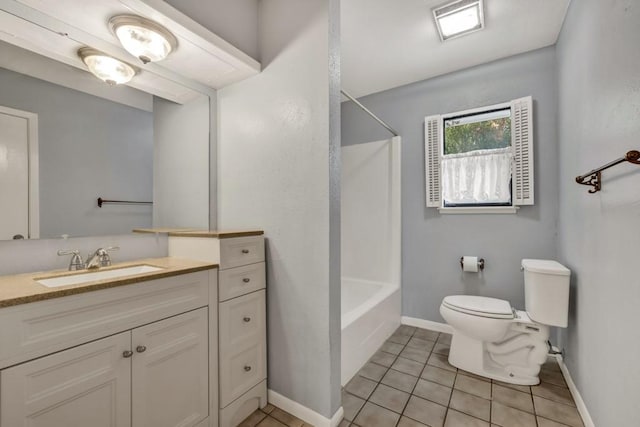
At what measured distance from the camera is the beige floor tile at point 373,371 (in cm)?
192

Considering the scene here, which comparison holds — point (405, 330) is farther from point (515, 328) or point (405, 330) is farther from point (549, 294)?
point (549, 294)

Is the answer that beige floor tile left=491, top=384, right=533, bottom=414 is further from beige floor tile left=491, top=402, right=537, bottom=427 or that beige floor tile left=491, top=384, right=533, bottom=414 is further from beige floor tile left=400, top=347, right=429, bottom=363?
beige floor tile left=400, top=347, right=429, bottom=363

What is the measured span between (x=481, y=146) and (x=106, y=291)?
112 inches

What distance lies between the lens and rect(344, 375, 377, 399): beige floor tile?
1.75 meters

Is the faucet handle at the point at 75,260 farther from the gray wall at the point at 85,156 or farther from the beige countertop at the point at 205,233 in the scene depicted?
the beige countertop at the point at 205,233

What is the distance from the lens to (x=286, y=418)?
1.55m

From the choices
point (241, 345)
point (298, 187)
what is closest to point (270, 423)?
point (241, 345)

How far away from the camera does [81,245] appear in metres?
1.42

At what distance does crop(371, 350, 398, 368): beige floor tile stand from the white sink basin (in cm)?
168

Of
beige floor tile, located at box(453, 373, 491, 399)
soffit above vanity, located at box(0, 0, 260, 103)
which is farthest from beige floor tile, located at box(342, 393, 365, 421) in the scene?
soffit above vanity, located at box(0, 0, 260, 103)

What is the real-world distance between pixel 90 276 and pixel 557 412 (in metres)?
2.57

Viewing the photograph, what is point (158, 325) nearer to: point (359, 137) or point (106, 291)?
point (106, 291)

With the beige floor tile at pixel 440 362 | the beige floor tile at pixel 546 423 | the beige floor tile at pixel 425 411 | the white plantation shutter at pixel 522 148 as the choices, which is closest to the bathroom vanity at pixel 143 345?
the beige floor tile at pixel 425 411

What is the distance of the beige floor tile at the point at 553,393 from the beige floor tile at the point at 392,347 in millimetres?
880
